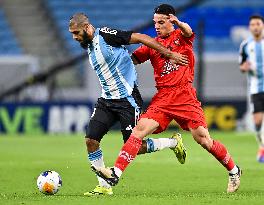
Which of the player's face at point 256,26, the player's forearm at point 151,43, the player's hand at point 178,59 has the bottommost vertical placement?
the player's hand at point 178,59

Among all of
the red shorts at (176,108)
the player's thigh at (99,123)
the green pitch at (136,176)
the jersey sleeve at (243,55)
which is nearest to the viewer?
the green pitch at (136,176)

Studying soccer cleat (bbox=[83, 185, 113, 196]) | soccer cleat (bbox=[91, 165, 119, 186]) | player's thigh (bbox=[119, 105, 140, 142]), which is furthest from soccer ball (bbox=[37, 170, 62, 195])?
player's thigh (bbox=[119, 105, 140, 142])

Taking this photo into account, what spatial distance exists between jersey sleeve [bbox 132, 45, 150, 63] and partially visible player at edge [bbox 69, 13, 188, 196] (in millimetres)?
275

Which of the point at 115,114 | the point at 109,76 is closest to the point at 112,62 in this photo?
the point at 109,76

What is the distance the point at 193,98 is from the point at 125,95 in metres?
0.73

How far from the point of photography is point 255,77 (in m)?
15.6

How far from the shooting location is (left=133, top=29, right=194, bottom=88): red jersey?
9.86 m

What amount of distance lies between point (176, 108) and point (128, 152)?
833 millimetres

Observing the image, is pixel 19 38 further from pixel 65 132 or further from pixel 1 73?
pixel 65 132

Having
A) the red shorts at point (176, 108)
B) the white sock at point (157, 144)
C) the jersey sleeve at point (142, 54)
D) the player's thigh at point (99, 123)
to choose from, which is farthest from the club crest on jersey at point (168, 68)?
the white sock at point (157, 144)

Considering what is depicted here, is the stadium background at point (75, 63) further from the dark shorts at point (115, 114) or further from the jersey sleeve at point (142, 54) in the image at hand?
the dark shorts at point (115, 114)

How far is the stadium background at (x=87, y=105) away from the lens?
1051 cm

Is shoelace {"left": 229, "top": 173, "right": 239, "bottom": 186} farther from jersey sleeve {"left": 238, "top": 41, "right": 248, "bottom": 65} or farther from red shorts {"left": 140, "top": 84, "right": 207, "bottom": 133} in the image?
jersey sleeve {"left": 238, "top": 41, "right": 248, "bottom": 65}

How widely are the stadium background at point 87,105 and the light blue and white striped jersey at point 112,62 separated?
1.13 metres
